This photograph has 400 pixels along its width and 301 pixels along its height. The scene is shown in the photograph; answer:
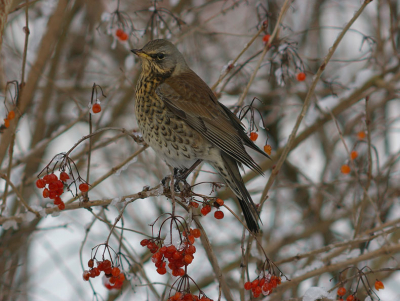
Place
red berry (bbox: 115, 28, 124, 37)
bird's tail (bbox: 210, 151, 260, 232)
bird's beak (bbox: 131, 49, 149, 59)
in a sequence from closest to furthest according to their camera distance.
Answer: bird's tail (bbox: 210, 151, 260, 232), bird's beak (bbox: 131, 49, 149, 59), red berry (bbox: 115, 28, 124, 37)

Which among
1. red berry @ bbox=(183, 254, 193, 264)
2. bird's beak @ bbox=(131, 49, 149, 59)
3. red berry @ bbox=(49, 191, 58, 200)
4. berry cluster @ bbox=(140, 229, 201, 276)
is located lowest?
red berry @ bbox=(183, 254, 193, 264)

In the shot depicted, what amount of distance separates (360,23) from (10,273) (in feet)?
17.5

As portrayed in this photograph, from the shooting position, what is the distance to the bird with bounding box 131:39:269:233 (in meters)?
3.19

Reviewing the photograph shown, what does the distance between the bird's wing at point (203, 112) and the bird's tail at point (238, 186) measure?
122 mm

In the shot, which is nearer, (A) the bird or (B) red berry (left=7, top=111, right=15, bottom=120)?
(B) red berry (left=7, top=111, right=15, bottom=120)

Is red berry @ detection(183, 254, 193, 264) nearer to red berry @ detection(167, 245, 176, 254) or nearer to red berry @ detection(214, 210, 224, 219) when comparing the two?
red berry @ detection(167, 245, 176, 254)

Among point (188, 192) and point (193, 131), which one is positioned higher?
point (193, 131)

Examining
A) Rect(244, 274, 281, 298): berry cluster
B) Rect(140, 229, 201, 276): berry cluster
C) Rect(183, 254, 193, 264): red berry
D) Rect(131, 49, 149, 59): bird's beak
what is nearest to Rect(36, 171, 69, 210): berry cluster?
Rect(140, 229, 201, 276): berry cluster

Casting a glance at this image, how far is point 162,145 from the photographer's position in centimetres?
319

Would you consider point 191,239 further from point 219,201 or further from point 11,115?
point 11,115

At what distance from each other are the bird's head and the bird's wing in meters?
0.12

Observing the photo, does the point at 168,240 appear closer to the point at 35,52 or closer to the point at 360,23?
the point at 35,52

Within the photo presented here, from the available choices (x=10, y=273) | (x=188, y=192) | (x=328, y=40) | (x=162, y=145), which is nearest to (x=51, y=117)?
(x=10, y=273)

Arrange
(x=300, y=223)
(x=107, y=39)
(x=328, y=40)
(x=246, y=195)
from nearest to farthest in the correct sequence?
(x=246, y=195) < (x=300, y=223) < (x=107, y=39) < (x=328, y=40)
